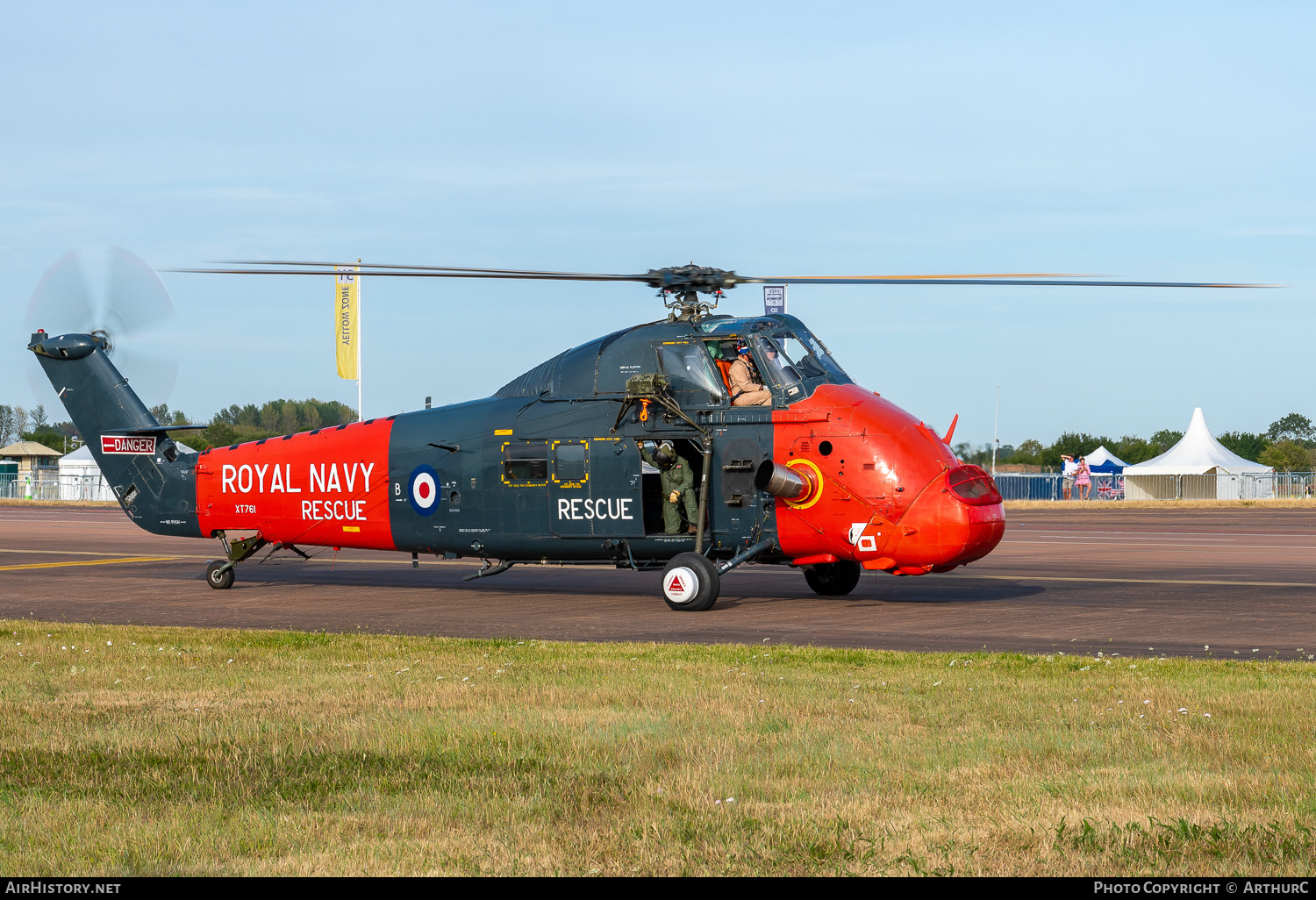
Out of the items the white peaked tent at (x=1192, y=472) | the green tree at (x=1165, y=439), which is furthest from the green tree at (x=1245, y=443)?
the white peaked tent at (x=1192, y=472)

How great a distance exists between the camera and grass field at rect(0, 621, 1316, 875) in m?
6.06

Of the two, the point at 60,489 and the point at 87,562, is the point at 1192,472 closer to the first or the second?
the point at 87,562

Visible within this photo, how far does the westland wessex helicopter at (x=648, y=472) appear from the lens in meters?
17.8

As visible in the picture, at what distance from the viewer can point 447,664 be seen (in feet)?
41.0

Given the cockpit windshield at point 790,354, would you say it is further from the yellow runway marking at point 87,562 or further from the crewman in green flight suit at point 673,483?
the yellow runway marking at point 87,562

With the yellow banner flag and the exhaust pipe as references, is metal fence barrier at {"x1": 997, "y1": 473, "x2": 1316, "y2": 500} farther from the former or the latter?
the exhaust pipe

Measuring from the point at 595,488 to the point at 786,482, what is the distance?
3.28 metres

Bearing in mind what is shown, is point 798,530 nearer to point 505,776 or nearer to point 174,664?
point 174,664

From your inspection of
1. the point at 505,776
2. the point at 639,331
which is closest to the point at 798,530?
the point at 639,331

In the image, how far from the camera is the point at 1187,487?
222 feet

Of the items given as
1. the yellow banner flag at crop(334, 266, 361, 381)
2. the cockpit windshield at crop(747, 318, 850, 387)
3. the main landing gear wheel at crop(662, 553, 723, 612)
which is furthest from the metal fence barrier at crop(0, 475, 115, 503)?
the cockpit windshield at crop(747, 318, 850, 387)

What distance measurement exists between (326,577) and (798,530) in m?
11.6

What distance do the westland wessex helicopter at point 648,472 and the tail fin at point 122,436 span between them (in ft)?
0.93

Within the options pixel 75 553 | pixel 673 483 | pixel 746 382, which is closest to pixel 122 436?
pixel 75 553
